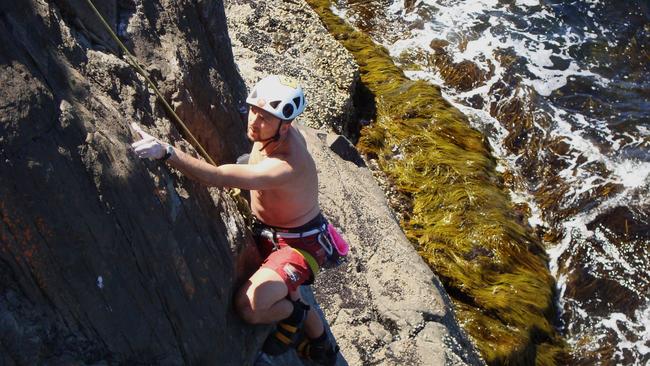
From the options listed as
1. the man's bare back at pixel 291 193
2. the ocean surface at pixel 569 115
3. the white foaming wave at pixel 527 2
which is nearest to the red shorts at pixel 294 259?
the man's bare back at pixel 291 193

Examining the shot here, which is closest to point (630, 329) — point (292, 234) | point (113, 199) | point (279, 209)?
point (292, 234)

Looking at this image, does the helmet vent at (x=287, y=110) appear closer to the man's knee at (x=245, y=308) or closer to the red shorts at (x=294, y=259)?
the red shorts at (x=294, y=259)

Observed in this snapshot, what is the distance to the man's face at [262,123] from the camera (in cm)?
467

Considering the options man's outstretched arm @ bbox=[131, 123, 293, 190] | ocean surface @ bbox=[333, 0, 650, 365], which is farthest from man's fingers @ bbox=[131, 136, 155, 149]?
ocean surface @ bbox=[333, 0, 650, 365]

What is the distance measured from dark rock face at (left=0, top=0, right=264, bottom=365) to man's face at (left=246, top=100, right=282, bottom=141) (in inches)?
18.1

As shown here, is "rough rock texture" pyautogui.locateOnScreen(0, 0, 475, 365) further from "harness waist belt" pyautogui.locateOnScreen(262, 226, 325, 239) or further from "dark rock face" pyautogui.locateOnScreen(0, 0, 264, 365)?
"harness waist belt" pyautogui.locateOnScreen(262, 226, 325, 239)

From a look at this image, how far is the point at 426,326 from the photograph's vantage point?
6.72 metres

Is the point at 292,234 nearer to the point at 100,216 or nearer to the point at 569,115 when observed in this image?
the point at 100,216

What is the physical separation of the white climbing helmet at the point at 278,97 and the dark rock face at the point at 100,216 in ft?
1.96

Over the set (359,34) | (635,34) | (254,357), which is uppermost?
(254,357)

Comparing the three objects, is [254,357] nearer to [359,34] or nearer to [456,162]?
[456,162]

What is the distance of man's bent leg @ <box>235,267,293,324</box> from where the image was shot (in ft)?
16.0

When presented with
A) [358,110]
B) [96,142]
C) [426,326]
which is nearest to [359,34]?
[358,110]

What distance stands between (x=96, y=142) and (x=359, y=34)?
10479mm
